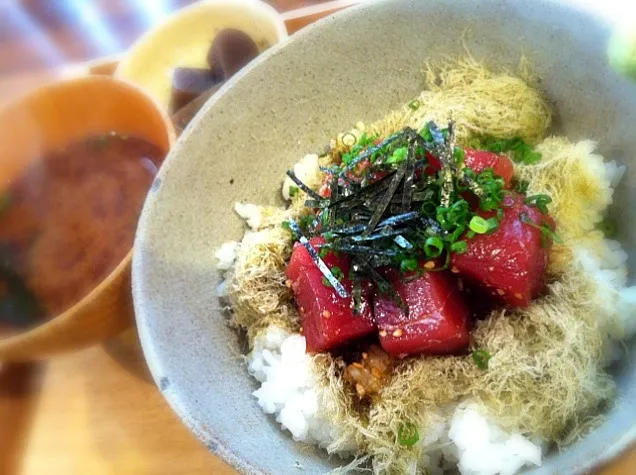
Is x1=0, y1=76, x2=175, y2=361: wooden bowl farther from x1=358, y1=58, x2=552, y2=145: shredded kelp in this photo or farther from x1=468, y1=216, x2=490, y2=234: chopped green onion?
x1=468, y1=216, x2=490, y2=234: chopped green onion

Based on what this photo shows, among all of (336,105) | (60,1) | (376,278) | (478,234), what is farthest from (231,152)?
(60,1)

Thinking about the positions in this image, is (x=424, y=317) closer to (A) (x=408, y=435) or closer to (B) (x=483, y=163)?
(A) (x=408, y=435)

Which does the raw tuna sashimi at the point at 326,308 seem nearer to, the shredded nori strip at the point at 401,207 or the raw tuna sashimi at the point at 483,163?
the shredded nori strip at the point at 401,207

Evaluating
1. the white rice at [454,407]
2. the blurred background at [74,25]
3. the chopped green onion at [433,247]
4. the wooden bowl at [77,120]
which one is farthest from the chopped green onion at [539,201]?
the blurred background at [74,25]

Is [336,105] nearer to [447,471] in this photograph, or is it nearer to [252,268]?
[252,268]

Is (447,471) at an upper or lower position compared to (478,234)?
lower

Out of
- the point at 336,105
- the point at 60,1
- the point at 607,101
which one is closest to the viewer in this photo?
the point at 607,101

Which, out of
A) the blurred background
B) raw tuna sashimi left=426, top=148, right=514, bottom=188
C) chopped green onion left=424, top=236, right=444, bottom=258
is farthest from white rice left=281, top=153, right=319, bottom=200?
the blurred background

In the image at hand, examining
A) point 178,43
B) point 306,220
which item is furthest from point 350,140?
point 178,43
